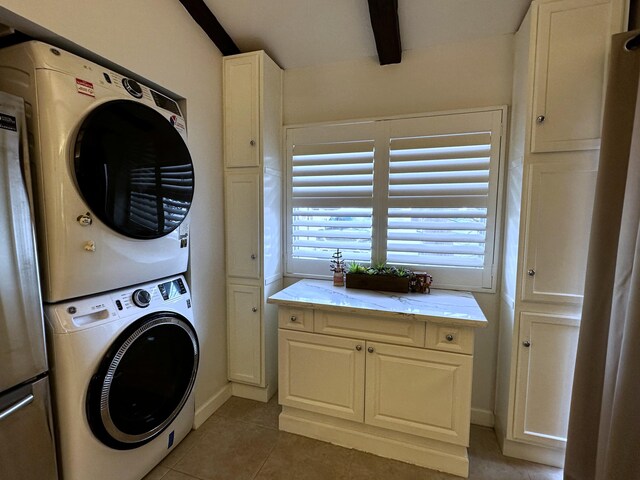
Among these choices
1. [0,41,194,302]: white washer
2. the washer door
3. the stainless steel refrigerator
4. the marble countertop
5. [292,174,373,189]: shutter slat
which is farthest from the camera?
[292,174,373,189]: shutter slat

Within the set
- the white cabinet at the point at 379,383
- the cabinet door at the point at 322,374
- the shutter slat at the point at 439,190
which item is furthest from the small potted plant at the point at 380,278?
the shutter slat at the point at 439,190

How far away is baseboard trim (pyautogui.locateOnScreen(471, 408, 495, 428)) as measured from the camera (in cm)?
196

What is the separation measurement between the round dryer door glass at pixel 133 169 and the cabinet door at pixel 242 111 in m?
0.45

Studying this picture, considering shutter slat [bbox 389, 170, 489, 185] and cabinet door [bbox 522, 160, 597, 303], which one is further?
shutter slat [bbox 389, 170, 489, 185]

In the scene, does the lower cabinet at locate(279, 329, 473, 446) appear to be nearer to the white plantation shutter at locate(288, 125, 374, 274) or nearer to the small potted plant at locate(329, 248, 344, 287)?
the small potted plant at locate(329, 248, 344, 287)

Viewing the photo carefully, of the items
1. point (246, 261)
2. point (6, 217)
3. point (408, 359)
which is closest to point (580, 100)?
point (408, 359)

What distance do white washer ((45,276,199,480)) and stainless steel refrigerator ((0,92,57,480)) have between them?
2.9 inches

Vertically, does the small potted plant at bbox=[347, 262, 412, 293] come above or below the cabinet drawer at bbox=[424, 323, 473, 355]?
above

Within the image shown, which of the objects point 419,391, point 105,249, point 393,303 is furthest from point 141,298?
point 419,391

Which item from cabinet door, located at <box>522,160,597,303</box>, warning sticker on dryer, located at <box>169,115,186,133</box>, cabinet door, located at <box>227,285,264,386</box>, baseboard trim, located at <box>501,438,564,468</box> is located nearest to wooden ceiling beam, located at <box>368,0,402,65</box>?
cabinet door, located at <box>522,160,597,303</box>

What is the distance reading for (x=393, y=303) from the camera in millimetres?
1709

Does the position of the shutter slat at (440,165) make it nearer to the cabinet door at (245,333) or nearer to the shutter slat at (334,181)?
the shutter slat at (334,181)

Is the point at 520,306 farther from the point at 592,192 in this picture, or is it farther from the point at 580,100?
the point at 580,100

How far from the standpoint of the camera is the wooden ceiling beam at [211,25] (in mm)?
1787
